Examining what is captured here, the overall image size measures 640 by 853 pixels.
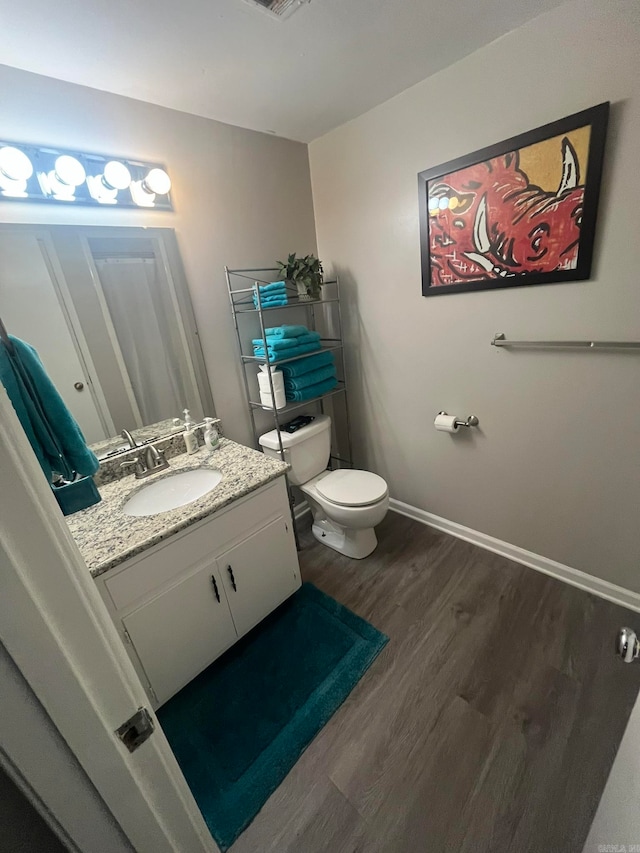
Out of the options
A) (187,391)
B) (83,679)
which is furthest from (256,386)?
(83,679)

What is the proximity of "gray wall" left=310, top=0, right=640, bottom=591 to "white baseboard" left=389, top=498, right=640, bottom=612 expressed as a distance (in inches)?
1.6

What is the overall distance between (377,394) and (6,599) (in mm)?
2057

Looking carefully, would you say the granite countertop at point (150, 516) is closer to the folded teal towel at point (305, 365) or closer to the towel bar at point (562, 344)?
the folded teal towel at point (305, 365)

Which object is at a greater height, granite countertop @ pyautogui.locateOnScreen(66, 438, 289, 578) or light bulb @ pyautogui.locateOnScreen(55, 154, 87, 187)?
light bulb @ pyautogui.locateOnScreen(55, 154, 87, 187)

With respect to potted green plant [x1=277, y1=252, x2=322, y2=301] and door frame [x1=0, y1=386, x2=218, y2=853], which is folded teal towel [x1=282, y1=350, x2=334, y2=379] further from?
door frame [x1=0, y1=386, x2=218, y2=853]

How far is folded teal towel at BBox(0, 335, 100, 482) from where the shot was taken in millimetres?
889

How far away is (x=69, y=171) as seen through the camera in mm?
1306

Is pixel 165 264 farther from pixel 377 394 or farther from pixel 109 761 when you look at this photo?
pixel 109 761

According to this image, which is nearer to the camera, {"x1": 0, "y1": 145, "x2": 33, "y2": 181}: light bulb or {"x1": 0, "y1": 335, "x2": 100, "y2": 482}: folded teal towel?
{"x1": 0, "y1": 335, "x2": 100, "y2": 482}: folded teal towel

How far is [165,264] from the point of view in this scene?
163cm

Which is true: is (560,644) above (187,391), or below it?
below

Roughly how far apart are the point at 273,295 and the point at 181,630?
155cm

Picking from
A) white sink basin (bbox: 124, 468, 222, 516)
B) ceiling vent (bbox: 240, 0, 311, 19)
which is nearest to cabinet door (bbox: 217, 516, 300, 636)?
white sink basin (bbox: 124, 468, 222, 516)

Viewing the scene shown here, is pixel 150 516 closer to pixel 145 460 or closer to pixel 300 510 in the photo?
pixel 145 460
